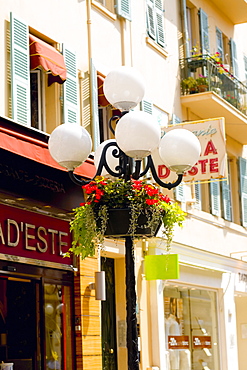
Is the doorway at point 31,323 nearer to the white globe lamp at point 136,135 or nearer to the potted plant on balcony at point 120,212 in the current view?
the potted plant on balcony at point 120,212

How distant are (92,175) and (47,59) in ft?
6.20

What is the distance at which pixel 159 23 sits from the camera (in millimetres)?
17516

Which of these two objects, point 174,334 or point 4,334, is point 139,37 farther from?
point 4,334

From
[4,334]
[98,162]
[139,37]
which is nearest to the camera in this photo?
[98,162]

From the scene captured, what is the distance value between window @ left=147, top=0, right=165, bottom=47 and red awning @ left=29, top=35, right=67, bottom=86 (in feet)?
15.6

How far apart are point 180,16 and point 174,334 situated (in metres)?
7.35

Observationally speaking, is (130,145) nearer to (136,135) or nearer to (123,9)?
(136,135)

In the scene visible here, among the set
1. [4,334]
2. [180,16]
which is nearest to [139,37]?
[180,16]

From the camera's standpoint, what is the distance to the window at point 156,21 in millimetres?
16969

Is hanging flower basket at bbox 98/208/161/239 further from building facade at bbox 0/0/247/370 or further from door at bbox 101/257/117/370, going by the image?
door at bbox 101/257/117/370

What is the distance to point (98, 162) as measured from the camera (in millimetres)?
8414

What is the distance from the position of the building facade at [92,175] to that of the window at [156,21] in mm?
43

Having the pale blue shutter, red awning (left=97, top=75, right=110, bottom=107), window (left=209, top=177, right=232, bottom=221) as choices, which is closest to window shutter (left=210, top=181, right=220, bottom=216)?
window (left=209, top=177, right=232, bottom=221)

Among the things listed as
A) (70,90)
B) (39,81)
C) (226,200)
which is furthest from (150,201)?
(226,200)
